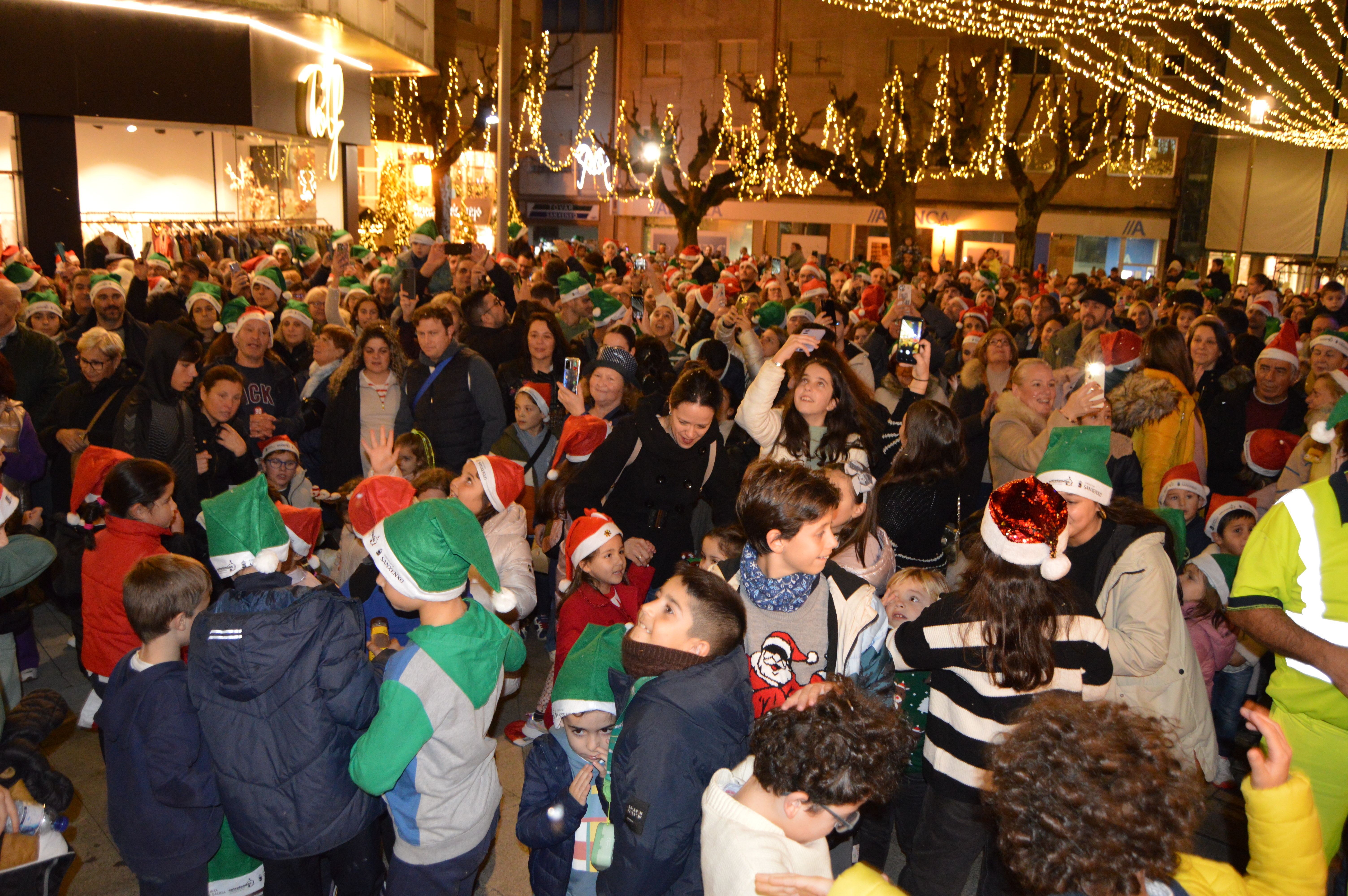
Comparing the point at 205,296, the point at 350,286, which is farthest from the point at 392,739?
the point at 350,286

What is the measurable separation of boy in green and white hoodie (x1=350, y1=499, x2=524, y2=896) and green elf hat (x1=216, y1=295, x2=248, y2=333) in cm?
556

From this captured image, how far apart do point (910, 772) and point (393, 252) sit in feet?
52.5

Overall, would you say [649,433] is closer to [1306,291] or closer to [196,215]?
[196,215]

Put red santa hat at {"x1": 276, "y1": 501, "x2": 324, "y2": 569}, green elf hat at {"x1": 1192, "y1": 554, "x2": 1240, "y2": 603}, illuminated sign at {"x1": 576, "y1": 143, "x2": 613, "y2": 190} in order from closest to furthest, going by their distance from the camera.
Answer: red santa hat at {"x1": 276, "y1": 501, "x2": 324, "y2": 569} < green elf hat at {"x1": 1192, "y1": 554, "x2": 1240, "y2": 603} < illuminated sign at {"x1": 576, "y1": 143, "x2": 613, "y2": 190}

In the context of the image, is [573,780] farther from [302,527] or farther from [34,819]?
[302,527]

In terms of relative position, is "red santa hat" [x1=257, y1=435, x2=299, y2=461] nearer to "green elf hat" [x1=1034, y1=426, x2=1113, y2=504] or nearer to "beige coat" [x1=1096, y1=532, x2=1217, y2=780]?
"green elf hat" [x1=1034, y1=426, x2=1113, y2=504]

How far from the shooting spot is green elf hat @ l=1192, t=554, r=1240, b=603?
170 inches

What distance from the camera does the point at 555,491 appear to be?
4.96 m

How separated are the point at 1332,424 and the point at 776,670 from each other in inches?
83.3

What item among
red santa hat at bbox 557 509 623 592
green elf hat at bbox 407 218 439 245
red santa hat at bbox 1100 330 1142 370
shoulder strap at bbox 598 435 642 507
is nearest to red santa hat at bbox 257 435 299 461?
shoulder strap at bbox 598 435 642 507

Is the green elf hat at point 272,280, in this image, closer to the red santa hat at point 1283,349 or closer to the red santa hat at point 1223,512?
the red santa hat at point 1223,512

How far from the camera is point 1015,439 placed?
200 inches

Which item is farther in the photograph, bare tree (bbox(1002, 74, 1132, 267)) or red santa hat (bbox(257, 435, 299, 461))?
bare tree (bbox(1002, 74, 1132, 267))

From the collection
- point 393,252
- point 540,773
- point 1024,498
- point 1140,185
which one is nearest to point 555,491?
point 540,773
